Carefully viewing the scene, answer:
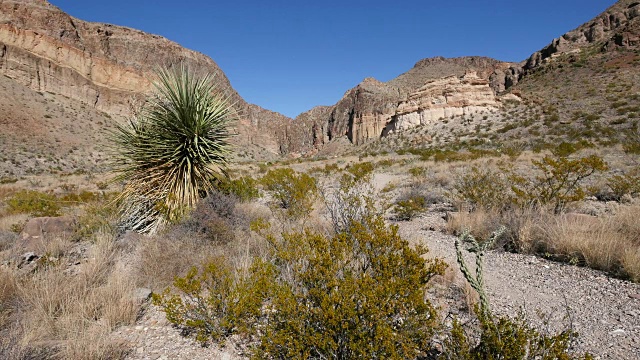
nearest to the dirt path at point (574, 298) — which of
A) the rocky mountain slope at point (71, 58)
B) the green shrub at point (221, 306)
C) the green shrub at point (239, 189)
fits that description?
the green shrub at point (221, 306)

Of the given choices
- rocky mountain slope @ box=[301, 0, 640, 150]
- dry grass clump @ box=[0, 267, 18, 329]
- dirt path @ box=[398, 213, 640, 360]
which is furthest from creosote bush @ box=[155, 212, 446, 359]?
rocky mountain slope @ box=[301, 0, 640, 150]

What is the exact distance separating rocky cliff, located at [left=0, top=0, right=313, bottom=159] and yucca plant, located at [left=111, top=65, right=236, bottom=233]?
108 ft

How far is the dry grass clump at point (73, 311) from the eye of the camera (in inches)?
97.9

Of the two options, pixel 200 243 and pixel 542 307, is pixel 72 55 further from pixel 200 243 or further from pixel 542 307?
pixel 542 307

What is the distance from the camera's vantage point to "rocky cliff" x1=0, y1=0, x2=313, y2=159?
47.0m

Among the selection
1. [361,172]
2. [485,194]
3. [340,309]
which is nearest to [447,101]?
[485,194]

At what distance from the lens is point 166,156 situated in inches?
237

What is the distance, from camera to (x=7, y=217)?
772cm

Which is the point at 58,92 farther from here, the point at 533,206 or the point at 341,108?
the point at 341,108

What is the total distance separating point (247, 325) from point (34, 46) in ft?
234

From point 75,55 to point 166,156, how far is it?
68.7 meters

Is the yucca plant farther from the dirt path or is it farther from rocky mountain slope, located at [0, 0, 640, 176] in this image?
rocky mountain slope, located at [0, 0, 640, 176]

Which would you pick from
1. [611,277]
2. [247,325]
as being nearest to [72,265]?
[247,325]

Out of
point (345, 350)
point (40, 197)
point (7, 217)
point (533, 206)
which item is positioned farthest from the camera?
point (40, 197)
